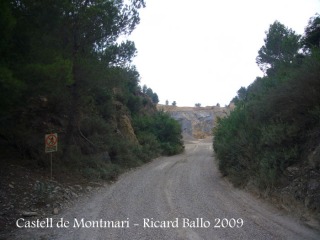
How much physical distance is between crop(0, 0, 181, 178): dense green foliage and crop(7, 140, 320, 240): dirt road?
12.8ft

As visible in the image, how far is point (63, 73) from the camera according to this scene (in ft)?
31.6

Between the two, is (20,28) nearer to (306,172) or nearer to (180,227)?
(180,227)

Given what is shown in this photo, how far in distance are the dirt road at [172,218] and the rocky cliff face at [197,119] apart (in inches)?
2538

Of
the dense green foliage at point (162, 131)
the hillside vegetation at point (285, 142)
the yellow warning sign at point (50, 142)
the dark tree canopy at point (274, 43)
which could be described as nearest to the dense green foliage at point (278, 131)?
the hillside vegetation at point (285, 142)

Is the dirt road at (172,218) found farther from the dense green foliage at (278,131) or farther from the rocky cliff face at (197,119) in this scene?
the rocky cliff face at (197,119)

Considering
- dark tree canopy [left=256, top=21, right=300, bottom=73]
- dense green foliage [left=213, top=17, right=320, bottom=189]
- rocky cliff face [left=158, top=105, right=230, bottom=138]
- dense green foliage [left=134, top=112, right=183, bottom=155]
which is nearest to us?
dense green foliage [left=213, top=17, right=320, bottom=189]

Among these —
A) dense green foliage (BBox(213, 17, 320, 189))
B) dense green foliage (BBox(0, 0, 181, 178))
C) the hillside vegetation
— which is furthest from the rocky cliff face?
the hillside vegetation

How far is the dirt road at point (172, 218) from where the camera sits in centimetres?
691

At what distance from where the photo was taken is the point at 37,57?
9.88 meters

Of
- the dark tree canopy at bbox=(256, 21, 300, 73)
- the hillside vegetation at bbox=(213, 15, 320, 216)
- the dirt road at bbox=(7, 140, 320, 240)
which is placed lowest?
the dirt road at bbox=(7, 140, 320, 240)

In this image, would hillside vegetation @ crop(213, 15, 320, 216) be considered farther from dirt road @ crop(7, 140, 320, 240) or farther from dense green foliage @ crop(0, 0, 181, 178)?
dense green foliage @ crop(0, 0, 181, 178)

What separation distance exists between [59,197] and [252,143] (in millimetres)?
8045

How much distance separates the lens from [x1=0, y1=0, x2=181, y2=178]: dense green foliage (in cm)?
902

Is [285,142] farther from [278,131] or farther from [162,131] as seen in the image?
[162,131]
